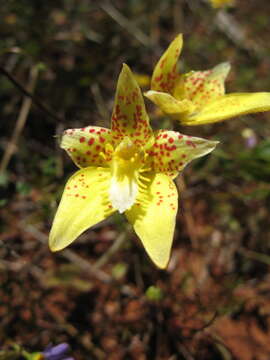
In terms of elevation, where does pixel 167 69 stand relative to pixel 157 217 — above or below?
above

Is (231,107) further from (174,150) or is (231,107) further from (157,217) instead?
(157,217)

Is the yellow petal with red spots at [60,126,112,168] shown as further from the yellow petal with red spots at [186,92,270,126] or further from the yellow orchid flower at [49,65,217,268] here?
the yellow petal with red spots at [186,92,270,126]

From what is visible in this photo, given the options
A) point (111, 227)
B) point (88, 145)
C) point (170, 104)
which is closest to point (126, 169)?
point (88, 145)

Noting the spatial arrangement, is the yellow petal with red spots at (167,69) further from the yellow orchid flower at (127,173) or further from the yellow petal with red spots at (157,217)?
the yellow petal with red spots at (157,217)

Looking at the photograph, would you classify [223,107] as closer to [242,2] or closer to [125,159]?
[125,159]

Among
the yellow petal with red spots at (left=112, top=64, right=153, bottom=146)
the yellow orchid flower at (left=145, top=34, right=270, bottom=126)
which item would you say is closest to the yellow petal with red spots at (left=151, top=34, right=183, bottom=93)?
the yellow orchid flower at (left=145, top=34, right=270, bottom=126)

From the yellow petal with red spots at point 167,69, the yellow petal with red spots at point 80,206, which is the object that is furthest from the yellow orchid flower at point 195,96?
the yellow petal with red spots at point 80,206
